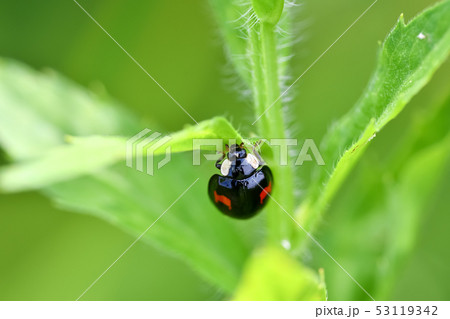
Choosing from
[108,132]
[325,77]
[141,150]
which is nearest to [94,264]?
[108,132]

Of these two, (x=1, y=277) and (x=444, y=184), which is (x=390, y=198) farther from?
(x=1, y=277)

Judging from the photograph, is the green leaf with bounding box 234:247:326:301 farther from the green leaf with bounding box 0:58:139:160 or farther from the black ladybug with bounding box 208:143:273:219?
the green leaf with bounding box 0:58:139:160

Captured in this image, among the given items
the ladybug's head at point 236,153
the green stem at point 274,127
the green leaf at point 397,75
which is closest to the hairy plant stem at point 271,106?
the green stem at point 274,127

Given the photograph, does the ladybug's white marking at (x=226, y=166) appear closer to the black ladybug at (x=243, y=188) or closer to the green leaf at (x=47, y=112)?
the black ladybug at (x=243, y=188)

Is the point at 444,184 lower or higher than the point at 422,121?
higher

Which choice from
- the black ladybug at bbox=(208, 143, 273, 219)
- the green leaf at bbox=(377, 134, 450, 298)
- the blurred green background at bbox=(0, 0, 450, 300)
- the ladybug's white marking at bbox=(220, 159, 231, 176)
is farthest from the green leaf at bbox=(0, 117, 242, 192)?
the blurred green background at bbox=(0, 0, 450, 300)
